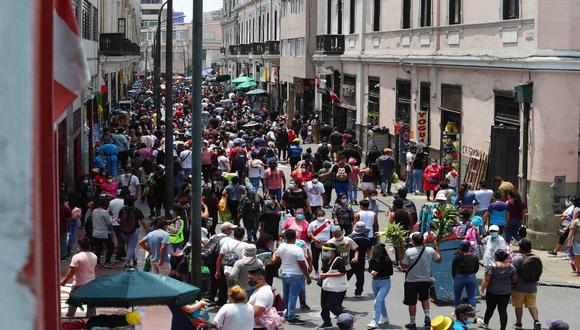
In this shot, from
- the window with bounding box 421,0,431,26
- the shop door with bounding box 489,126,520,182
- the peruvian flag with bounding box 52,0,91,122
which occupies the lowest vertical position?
the shop door with bounding box 489,126,520,182

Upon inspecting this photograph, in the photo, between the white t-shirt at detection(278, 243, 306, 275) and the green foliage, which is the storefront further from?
the white t-shirt at detection(278, 243, 306, 275)

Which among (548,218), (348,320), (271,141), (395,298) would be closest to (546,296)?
(395,298)

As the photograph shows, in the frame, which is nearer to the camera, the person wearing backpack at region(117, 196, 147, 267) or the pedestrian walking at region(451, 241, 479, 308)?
the pedestrian walking at region(451, 241, 479, 308)

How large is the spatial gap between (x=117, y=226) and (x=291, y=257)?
200 inches

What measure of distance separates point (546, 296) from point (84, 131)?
16.1 meters

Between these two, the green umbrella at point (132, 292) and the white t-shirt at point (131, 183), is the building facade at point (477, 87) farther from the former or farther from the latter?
the green umbrella at point (132, 292)

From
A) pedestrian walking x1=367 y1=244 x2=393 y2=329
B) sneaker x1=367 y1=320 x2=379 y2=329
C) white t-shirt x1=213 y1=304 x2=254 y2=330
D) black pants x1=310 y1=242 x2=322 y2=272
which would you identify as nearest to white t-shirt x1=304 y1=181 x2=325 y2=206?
black pants x1=310 y1=242 x2=322 y2=272

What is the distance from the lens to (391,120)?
3309cm

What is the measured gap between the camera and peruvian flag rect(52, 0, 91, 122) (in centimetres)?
330

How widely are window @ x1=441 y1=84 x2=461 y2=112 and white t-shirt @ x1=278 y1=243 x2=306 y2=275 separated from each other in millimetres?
13731

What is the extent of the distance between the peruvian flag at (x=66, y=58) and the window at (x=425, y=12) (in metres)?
25.8

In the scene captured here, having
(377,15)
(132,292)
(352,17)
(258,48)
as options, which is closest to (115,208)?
(132,292)

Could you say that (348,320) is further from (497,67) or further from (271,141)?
(271,141)

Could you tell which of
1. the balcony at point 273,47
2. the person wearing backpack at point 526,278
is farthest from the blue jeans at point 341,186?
the balcony at point 273,47
